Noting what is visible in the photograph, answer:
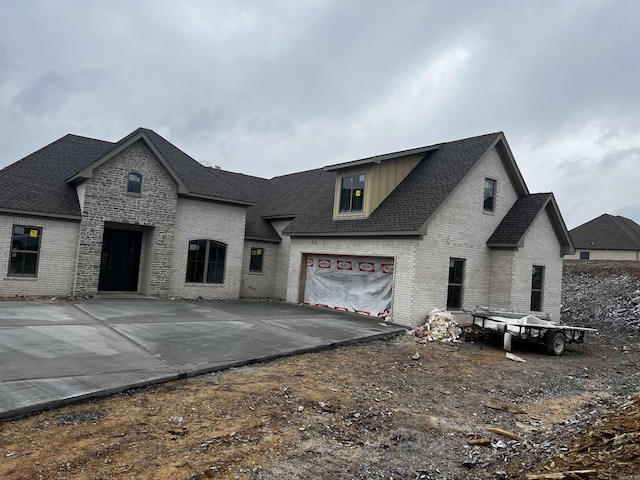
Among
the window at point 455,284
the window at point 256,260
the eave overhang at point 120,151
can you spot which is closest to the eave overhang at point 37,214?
the eave overhang at point 120,151

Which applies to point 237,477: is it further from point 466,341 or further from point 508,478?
point 466,341

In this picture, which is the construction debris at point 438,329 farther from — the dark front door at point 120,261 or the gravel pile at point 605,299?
the dark front door at point 120,261

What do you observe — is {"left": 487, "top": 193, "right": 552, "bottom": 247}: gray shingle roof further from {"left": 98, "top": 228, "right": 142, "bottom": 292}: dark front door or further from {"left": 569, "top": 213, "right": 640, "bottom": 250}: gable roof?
{"left": 569, "top": 213, "right": 640, "bottom": 250}: gable roof

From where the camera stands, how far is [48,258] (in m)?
15.9

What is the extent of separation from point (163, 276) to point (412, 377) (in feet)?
40.9

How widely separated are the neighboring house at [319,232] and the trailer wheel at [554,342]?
3.57 metres

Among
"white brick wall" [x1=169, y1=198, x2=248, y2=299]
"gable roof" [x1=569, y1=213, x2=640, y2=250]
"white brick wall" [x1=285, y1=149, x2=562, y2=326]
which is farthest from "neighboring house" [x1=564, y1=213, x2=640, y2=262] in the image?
"white brick wall" [x1=169, y1=198, x2=248, y2=299]

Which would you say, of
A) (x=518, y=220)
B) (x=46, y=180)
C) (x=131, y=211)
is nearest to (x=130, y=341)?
(x=131, y=211)

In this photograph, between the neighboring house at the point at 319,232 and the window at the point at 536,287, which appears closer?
the neighboring house at the point at 319,232

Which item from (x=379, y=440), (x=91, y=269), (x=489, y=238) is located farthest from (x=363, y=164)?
(x=379, y=440)

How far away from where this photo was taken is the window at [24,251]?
1543 cm

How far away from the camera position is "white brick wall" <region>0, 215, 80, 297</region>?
599 inches

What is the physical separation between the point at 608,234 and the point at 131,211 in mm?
46343

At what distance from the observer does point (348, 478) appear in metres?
4.66
